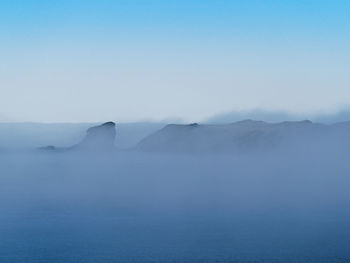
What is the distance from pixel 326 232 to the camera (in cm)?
7675

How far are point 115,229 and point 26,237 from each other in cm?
1377

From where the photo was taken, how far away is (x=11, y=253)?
6531 cm

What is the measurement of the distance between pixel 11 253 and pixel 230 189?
9883 centimetres

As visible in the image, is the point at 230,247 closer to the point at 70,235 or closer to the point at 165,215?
the point at 70,235

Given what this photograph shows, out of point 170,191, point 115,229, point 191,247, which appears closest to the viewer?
point 191,247

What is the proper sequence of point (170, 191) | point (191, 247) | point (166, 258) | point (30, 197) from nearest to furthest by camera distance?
point (166, 258), point (191, 247), point (30, 197), point (170, 191)

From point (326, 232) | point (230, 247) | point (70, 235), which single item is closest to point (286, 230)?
point (326, 232)

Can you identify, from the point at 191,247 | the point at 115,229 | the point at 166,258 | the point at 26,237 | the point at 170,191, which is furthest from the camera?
the point at 170,191

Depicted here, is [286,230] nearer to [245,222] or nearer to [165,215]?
[245,222]

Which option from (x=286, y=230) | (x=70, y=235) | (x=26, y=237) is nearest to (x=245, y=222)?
(x=286, y=230)

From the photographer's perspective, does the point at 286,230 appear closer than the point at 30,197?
Yes

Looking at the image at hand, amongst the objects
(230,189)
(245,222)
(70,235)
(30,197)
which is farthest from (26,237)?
(230,189)

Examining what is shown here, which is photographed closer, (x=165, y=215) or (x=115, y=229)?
(x=115, y=229)

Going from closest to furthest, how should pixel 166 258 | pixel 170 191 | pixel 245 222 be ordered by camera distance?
pixel 166 258 → pixel 245 222 → pixel 170 191
